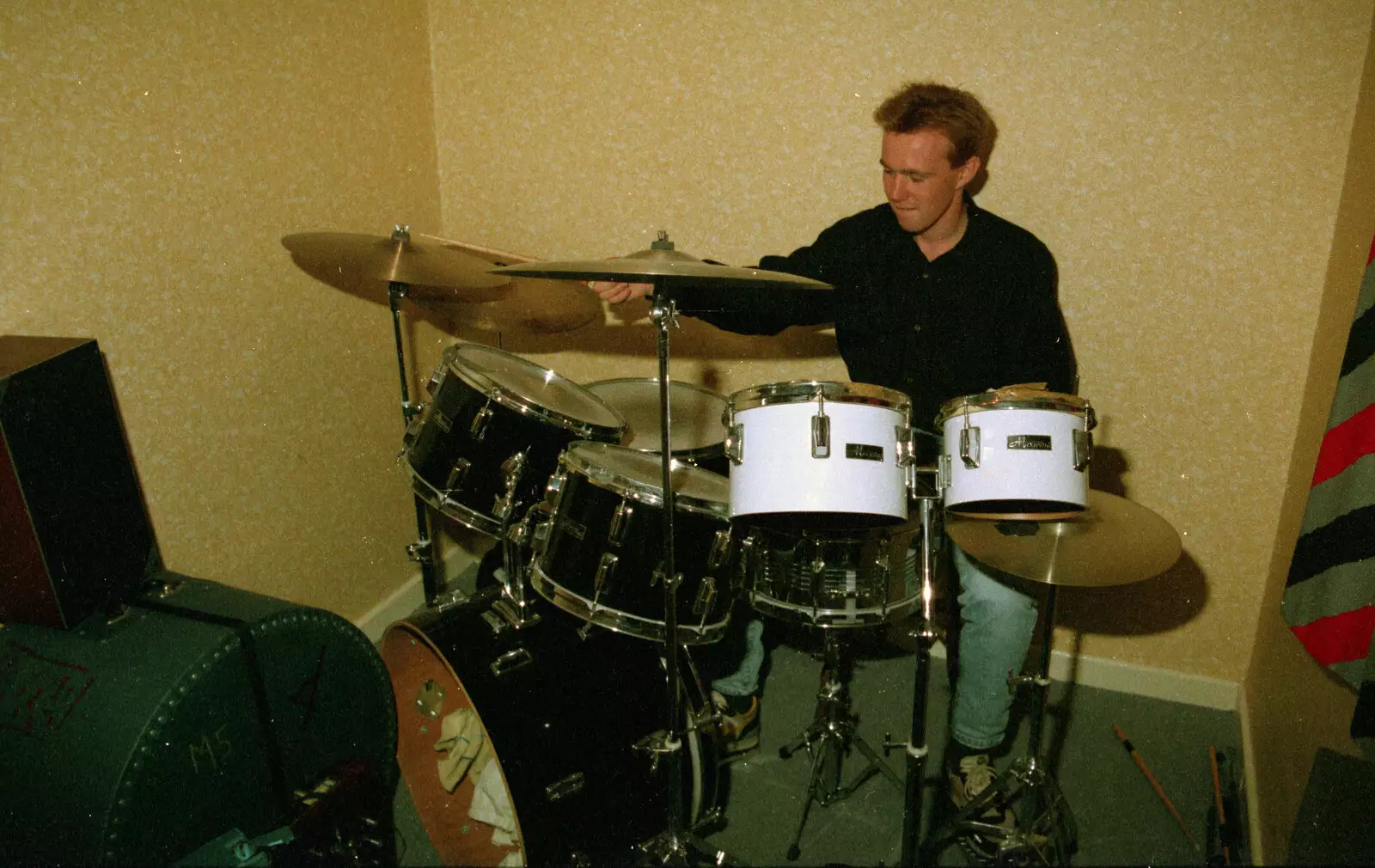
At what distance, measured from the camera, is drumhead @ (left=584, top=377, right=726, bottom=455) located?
2.10 m

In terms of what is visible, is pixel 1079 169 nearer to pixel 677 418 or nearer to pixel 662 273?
pixel 677 418

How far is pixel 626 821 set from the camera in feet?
5.57

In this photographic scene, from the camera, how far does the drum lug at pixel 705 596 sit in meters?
1.71

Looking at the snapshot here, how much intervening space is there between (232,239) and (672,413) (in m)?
1.21

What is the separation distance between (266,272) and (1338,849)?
8.15 ft

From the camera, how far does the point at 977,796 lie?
177cm

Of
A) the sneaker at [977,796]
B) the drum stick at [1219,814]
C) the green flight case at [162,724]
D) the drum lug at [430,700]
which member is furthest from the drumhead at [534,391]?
the drum stick at [1219,814]

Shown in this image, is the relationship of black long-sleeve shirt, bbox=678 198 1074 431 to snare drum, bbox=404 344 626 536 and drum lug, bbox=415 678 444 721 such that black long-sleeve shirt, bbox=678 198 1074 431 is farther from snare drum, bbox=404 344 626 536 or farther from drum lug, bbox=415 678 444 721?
drum lug, bbox=415 678 444 721

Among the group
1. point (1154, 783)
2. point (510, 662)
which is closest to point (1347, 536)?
point (1154, 783)

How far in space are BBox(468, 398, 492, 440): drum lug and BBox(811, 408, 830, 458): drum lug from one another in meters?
0.76

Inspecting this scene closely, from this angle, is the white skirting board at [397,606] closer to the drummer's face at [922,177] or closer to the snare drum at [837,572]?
the snare drum at [837,572]

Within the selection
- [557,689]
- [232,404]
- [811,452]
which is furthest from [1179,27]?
[232,404]

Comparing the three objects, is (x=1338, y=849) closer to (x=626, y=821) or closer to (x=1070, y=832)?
(x=1070, y=832)

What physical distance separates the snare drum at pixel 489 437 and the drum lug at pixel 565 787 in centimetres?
57
